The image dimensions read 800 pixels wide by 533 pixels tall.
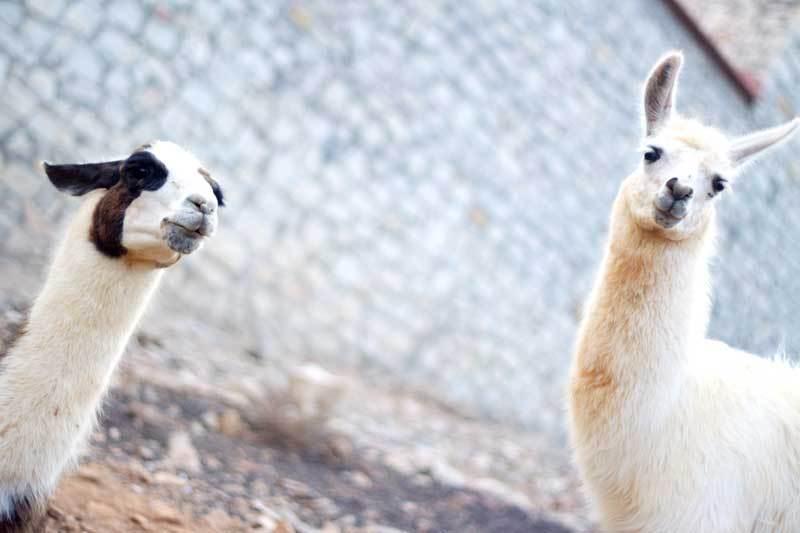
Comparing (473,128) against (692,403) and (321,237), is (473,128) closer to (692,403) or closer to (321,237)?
(321,237)

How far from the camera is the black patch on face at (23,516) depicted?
8.82 ft

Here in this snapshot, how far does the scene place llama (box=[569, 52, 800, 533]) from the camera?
3.20 meters

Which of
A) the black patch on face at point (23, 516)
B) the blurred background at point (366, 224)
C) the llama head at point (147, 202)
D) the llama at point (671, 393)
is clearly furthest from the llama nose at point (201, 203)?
the llama at point (671, 393)

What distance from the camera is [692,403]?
336 centimetres

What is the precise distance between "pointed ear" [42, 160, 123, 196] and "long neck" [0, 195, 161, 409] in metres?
0.07

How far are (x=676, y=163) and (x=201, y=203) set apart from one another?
5.84 feet

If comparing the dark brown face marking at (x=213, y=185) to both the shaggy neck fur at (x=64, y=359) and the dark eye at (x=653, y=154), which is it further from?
the dark eye at (x=653, y=154)

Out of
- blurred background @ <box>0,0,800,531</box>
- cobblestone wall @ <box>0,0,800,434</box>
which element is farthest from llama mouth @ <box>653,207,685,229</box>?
cobblestone wall @ <box>0,0,800,434</box>

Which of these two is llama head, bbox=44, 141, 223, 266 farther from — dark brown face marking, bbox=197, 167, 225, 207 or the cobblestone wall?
the cobblestone wall

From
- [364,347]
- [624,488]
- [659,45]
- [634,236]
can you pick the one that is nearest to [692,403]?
[624,488]

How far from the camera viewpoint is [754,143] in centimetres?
357

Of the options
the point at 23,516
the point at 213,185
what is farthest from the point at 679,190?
the point at 23,516

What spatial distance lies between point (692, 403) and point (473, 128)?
17.0 ft

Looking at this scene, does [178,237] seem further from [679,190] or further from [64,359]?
[679,190]
